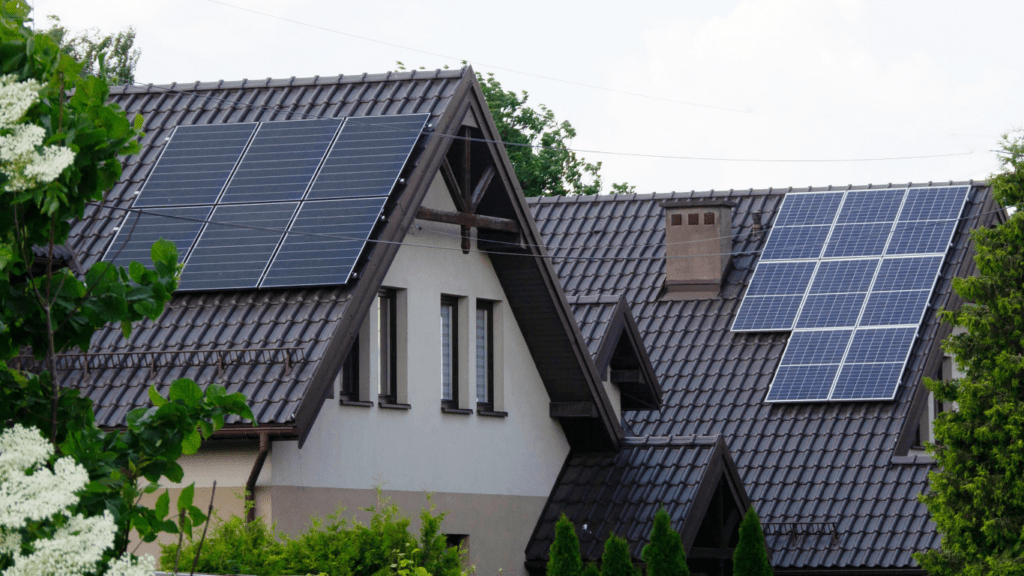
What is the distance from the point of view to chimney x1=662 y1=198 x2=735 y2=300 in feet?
85.9

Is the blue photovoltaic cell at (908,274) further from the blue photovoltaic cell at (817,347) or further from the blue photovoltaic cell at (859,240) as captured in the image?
the blue photovoltaic cell at (817,347)

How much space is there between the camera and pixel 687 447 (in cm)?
2056

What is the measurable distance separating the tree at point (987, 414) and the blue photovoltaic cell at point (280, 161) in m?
7.18

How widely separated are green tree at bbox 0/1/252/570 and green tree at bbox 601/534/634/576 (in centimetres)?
1236

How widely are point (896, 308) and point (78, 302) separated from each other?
19938mm

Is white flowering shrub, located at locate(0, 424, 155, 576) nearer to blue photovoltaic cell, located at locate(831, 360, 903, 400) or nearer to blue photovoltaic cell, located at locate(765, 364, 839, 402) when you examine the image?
blue photovoltaic cell, located at locate(831, 360, 903, 400)

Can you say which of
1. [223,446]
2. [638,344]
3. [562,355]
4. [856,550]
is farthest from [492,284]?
[856,550]

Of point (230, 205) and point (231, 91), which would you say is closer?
point (230, 205)

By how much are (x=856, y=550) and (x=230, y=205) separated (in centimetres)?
1001

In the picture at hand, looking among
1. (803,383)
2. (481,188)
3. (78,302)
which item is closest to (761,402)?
(803,383)

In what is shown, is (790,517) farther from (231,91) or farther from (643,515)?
(231,91)

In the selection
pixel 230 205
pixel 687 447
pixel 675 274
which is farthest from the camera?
pixel 675 274

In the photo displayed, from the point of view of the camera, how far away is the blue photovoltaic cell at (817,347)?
958 inches

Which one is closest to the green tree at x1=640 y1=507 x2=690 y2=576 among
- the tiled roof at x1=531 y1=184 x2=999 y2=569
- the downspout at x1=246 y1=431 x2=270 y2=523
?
the tiled roof at x1=531 y1=184 x2=999 y2=569
